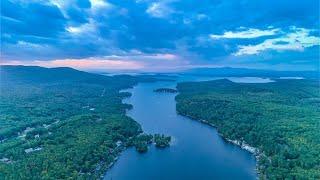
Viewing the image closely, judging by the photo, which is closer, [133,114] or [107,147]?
[107,147]

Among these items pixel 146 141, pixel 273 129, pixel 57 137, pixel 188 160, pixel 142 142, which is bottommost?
pixel 188 160

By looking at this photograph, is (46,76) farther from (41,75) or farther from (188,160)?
Result: (188,160)

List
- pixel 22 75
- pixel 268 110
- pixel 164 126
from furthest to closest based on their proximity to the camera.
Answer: pixel 22 75 < pixel 268 110 < pixel 164 126

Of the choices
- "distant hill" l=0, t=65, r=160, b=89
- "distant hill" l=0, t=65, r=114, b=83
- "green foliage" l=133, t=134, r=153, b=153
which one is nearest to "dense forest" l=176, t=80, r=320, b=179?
"green foliage" l=133, t=134, r=153, b=153

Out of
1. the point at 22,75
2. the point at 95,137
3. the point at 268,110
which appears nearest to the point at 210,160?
the point at 95,137

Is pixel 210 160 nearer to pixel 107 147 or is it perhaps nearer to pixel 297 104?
pixel 107 147

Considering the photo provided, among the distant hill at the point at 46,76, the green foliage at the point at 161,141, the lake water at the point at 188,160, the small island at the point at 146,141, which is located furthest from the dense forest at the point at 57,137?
the distant hill at the point at 46,76

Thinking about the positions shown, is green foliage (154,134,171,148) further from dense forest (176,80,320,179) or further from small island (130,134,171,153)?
dense forest (176,80,320,179)

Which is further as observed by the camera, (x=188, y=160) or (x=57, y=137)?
(x=57, y=137)

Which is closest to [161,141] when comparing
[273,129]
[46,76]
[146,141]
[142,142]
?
[146,141]
